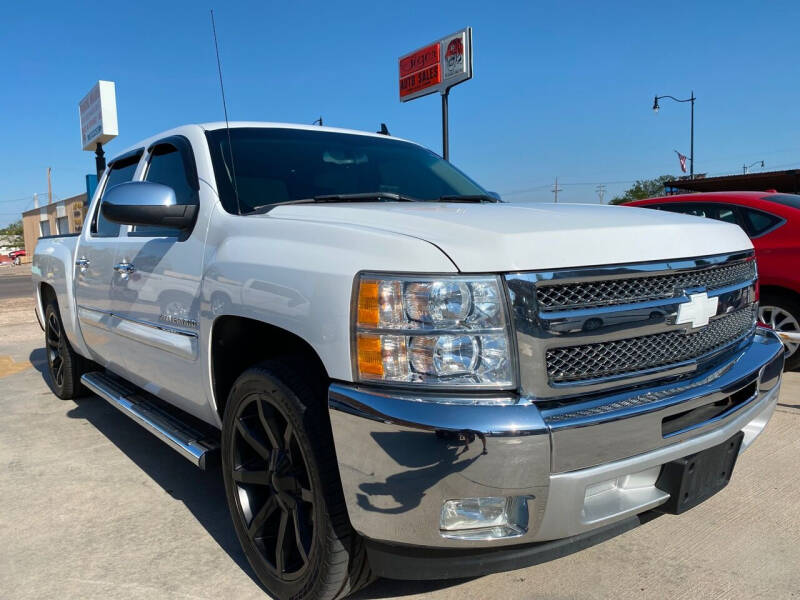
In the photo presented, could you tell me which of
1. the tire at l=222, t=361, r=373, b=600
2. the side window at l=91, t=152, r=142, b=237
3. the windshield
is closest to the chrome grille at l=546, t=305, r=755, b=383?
the tire at l=222, t=361, r=373, b=600

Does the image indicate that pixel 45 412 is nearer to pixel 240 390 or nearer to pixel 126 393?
pixel 126 393

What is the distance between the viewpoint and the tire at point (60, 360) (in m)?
5.08

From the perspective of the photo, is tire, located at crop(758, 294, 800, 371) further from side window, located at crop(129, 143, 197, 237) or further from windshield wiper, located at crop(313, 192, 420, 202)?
side window, located at crop(129, 143, 197, 237)

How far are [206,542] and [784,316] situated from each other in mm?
4871

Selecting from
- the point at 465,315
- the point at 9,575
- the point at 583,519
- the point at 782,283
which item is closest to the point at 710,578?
the point at 583,519

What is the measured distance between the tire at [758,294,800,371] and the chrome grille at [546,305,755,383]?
11.8ft

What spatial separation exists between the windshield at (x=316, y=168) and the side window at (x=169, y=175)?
0.75 ft

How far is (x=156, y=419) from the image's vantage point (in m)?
3.24

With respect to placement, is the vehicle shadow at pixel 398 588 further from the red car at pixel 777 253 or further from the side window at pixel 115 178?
the red car at pixel 777 253

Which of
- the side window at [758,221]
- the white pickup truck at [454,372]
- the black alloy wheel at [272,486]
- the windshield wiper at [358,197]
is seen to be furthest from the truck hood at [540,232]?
the side window at [758,221]

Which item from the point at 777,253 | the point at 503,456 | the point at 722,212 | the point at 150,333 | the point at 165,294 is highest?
the point at 722,212

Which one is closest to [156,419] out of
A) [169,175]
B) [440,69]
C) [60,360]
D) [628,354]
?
[169,175]

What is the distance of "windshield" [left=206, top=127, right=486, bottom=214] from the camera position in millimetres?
2904

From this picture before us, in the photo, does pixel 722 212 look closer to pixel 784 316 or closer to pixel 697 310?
pixel 784 316
